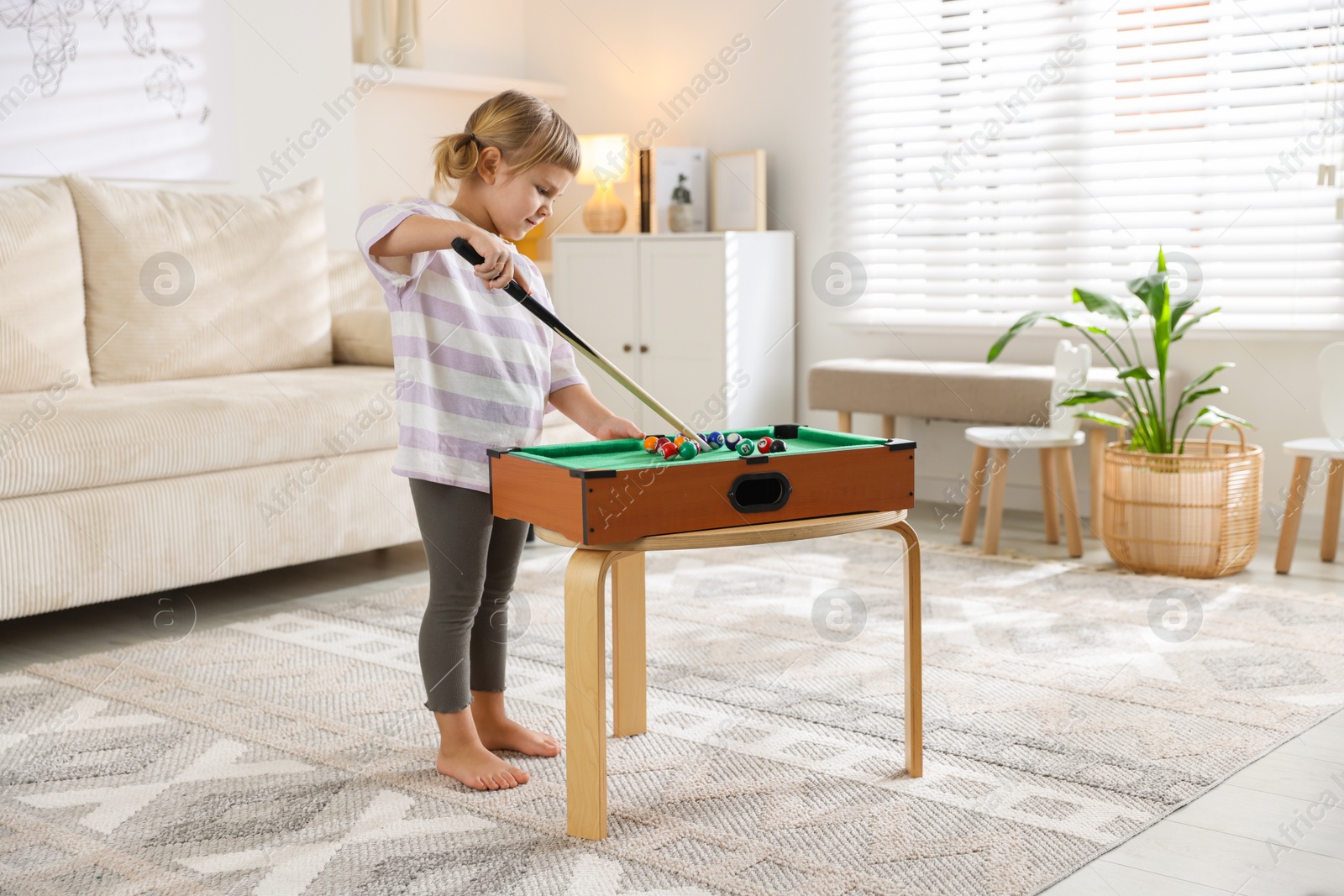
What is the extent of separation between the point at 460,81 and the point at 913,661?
11.3 ft

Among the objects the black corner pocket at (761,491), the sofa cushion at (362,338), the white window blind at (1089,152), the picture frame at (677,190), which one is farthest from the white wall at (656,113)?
the black corner pocket at (761,491)

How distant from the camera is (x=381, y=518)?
10.3ft

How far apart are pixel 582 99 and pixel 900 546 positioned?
8.23 ft

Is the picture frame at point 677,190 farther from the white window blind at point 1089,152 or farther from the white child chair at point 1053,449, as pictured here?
the white child chair at point 1053,449

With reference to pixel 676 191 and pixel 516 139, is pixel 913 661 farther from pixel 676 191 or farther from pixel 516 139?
pixel 676 191

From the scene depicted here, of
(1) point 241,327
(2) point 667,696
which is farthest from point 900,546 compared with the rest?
(1) point 241,327

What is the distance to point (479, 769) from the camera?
183 centimetres

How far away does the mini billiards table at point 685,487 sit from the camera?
152cm

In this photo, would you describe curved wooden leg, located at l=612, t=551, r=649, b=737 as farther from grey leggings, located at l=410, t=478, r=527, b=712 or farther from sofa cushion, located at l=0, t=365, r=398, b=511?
sofa cushion, located at l=0, t=365, r=398, b=511

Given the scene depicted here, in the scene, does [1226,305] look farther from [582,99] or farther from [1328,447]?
[582,99]

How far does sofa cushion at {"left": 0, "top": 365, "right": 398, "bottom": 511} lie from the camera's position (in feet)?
8.13

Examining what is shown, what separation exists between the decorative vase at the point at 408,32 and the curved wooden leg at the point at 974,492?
2505mm

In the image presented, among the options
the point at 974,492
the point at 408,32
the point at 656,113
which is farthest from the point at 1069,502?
the point at 408,32

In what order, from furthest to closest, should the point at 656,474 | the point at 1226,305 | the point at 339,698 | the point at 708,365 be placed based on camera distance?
the point at 708,365, the point at 1226,305, the point at 339,698, the point at 656,474
